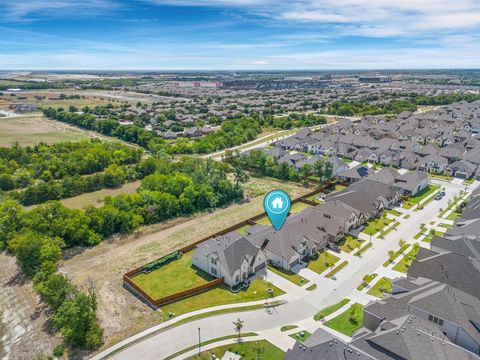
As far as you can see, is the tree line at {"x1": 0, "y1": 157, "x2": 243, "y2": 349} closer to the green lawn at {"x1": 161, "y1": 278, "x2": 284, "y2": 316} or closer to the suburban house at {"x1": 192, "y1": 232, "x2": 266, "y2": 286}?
the green lawn at {"x1": 161, "y1": 278, "x2": 284, "y2": 316}

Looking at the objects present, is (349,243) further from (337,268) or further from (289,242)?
(289,242)

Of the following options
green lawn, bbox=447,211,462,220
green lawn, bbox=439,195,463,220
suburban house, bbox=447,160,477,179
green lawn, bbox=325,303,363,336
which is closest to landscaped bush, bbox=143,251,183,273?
green lawn, bbox=325,303,363,336

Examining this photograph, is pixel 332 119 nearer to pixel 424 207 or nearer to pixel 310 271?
pixel 424 207

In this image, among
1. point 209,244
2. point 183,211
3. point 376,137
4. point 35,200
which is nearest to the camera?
point 209,244

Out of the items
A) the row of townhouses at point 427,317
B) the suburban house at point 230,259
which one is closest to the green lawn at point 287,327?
the row of townhouses at point 427,317

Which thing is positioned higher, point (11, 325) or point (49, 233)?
point (49, 233)

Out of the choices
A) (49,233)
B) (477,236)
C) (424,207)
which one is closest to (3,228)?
(49,233)

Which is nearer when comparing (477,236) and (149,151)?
(477,236)
